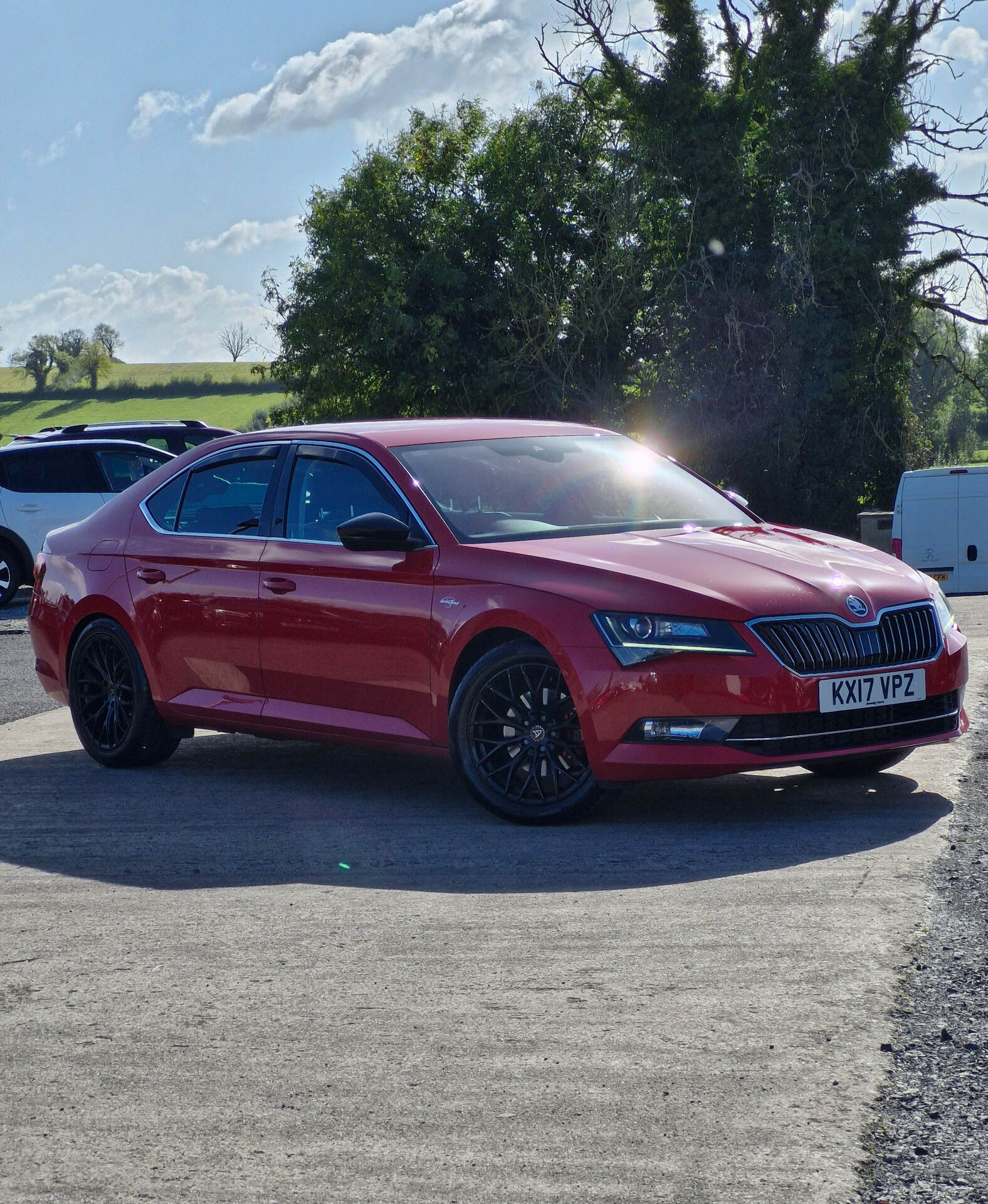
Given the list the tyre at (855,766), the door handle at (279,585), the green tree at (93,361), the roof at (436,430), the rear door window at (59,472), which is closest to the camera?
the tyre at (855,766)

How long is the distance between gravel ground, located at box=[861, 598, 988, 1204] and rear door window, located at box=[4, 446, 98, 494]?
16.2 m

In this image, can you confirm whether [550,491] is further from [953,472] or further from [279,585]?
[953,472]

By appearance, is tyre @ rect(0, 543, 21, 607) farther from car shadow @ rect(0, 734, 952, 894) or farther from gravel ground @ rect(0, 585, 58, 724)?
car shadow @ rect(0, 734, 952, 894)

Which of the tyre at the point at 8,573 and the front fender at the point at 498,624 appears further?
the tyre at the point at 8,573

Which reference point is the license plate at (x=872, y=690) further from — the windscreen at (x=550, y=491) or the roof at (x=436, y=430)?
the roof at (x=436, y=430)

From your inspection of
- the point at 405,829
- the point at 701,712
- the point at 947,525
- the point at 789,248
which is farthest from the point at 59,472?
the point at 789,248

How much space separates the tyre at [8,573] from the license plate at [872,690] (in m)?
15.2

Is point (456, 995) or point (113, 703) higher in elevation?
point (113, 703)

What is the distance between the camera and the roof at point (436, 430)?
7.25 meters

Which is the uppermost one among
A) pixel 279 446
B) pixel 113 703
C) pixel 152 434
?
pixel 152 434

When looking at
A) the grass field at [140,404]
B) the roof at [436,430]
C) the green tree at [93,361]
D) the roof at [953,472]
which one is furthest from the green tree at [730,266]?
the green tree at [93,361]

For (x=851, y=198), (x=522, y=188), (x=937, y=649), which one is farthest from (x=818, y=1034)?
(x=522, y=188)

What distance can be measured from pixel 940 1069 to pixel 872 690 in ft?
9.33

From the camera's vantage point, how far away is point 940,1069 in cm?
348
